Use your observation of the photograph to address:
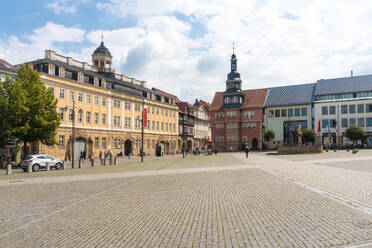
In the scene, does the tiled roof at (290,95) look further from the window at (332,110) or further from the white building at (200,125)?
the white building at (200,125)

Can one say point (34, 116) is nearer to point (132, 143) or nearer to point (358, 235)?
point (132, 143)

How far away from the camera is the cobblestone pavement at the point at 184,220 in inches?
240

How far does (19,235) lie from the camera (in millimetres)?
6738

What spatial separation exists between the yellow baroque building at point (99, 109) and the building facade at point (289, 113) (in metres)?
27.7

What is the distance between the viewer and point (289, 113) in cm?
7856

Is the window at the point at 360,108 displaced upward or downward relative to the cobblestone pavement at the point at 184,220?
upward

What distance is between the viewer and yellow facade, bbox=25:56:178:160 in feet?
141

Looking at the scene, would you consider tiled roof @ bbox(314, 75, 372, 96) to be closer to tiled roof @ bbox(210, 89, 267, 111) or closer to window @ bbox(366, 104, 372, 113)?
window @ bbox(366, 104, 372, 113)

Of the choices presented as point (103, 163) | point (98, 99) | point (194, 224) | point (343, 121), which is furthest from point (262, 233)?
point (343, 121)

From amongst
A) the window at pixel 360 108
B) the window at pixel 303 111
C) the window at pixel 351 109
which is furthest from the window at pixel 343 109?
the window at pixel 303 111

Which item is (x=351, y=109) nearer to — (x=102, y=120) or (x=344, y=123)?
(x=344, y=123)

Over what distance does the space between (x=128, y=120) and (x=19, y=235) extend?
50.5 metres

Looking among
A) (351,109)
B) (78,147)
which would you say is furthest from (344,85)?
(78,147)

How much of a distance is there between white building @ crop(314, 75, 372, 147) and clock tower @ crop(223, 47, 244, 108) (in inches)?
750
